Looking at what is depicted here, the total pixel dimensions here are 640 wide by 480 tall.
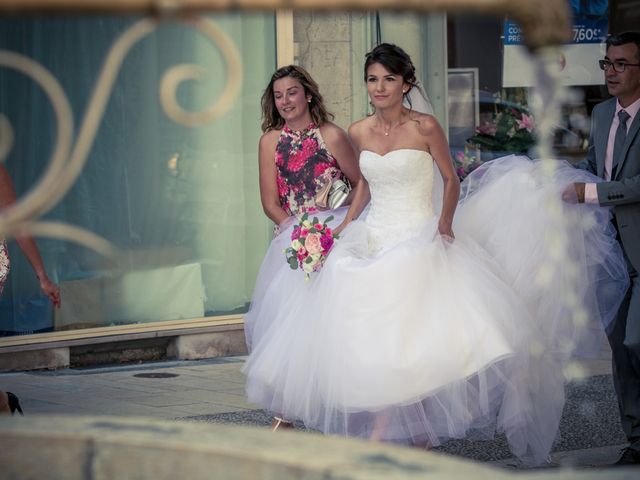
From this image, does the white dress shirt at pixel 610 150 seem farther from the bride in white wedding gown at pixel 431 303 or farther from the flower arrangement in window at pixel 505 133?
the flower arrangement in window at pixel 505 133

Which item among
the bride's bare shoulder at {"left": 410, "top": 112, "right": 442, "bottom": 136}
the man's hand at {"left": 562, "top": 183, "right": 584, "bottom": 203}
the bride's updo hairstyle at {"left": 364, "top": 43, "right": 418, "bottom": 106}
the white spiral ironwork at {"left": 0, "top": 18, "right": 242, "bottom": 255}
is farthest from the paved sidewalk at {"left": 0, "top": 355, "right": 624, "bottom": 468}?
the white spiral ironwork at {"left": 0, "top": 18, "right": 242, "bottom": 255}

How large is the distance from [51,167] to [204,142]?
8.23m

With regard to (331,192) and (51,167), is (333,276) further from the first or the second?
(51,167)

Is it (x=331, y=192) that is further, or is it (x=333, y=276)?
(x=331, y=192)

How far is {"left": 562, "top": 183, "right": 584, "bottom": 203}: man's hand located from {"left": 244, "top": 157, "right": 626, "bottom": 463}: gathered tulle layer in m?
0.07

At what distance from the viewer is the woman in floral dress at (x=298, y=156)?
734cm

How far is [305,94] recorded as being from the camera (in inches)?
295

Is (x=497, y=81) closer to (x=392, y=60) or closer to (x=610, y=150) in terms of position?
(x=610, y=150)

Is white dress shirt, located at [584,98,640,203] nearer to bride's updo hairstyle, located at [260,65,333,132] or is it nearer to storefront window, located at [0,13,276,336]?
bride's updo hairstyle, located at [260,65,333,132]

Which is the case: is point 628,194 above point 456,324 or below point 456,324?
above

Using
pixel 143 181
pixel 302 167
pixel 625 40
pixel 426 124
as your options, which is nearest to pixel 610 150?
pixel 625 40

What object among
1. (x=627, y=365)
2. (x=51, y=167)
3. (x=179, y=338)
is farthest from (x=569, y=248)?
(x=51, y=167)

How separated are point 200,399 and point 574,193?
9.94 ft

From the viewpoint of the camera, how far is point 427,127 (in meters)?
6.57
